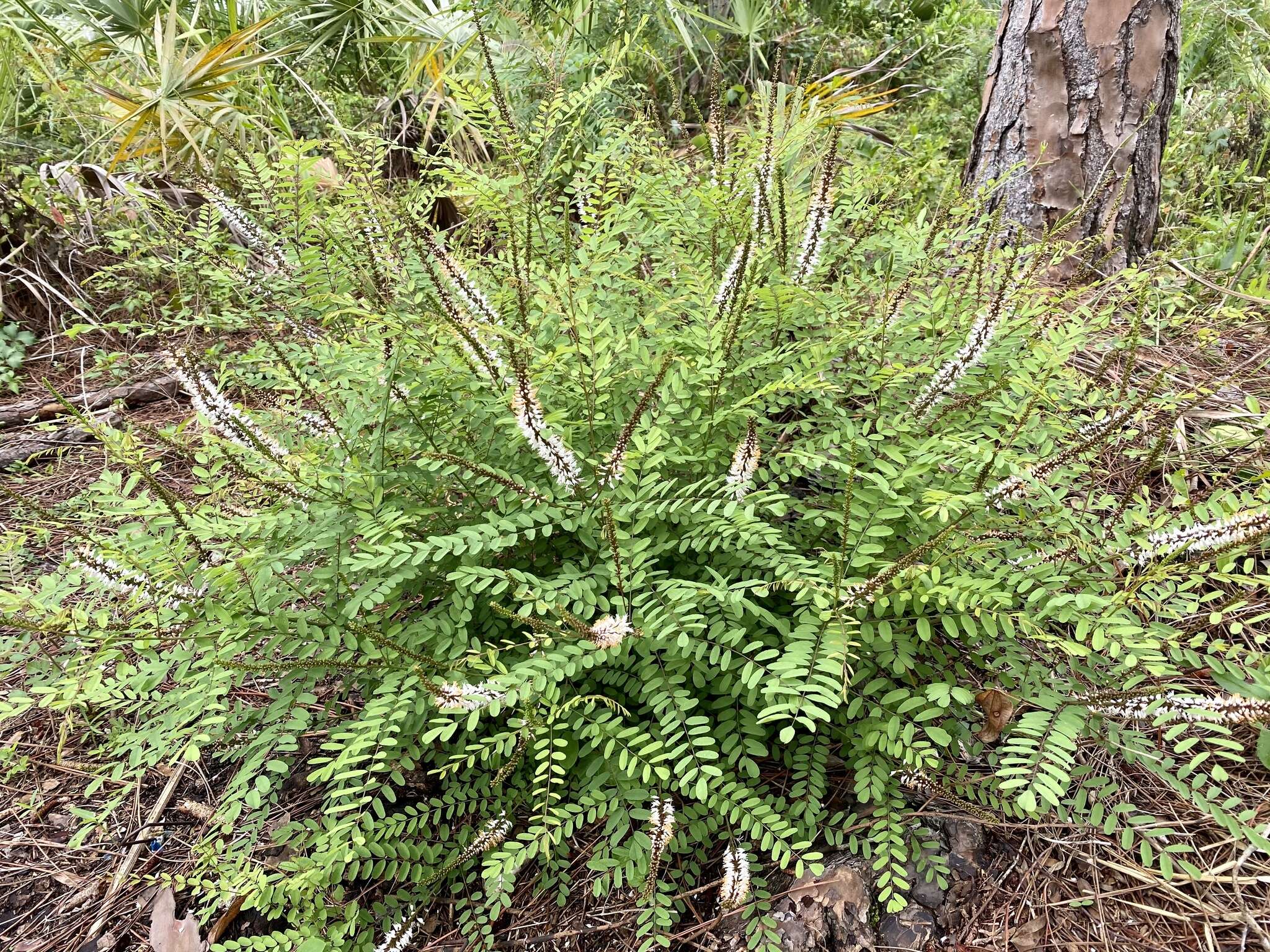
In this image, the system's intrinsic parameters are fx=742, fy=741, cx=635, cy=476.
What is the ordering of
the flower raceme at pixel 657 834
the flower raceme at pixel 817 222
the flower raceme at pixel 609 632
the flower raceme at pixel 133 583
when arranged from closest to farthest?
the flower raceme at pixel 609 632
the flower raceme at pixel 657 834
the flower raceme at pixel 133 583
the flower raceme at pixel 817 222

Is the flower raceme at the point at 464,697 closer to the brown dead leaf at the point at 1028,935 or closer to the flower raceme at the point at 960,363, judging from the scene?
the flower raceme at the point at 960,363

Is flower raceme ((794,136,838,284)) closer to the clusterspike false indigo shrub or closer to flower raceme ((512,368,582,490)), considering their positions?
the clusterspike false indigo shrub

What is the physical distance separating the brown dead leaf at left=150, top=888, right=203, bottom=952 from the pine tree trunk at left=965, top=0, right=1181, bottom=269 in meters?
4.05

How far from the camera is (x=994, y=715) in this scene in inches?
81.9

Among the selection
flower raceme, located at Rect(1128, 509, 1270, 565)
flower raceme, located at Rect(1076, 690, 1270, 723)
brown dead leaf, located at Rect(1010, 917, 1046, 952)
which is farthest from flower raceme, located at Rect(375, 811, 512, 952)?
flower raceme, located at Rect(1128, 509, 1270, 565)

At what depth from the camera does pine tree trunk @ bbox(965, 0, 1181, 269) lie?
332cm

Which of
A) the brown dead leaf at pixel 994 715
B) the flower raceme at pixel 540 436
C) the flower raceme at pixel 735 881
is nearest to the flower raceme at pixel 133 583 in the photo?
the flower raceme at pixel 540 436

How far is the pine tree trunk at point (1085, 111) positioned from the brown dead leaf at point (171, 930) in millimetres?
4053

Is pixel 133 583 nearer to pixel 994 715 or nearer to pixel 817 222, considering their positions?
pixel 817 222

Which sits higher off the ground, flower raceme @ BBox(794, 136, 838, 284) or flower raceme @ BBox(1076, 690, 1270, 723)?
flower raceme @ BBox(794, 136, 838, 284)

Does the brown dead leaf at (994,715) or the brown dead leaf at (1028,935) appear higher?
the brown dead leaf at (994,715)

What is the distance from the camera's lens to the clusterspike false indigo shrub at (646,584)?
1.64 metres

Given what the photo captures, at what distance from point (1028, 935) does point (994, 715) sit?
1.74ft

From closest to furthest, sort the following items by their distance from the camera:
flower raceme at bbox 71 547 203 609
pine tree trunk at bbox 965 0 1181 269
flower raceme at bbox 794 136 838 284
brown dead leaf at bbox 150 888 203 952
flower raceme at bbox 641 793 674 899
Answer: flower raceme at bbox 641 793 674 899
flower raceme at bbox 71 547 203 609
flower raceme at bbox 794 136 838 284
brown dead leaf at bbox 150 888 203 952
pine tree trunk at bbox 965 0 1181 269
